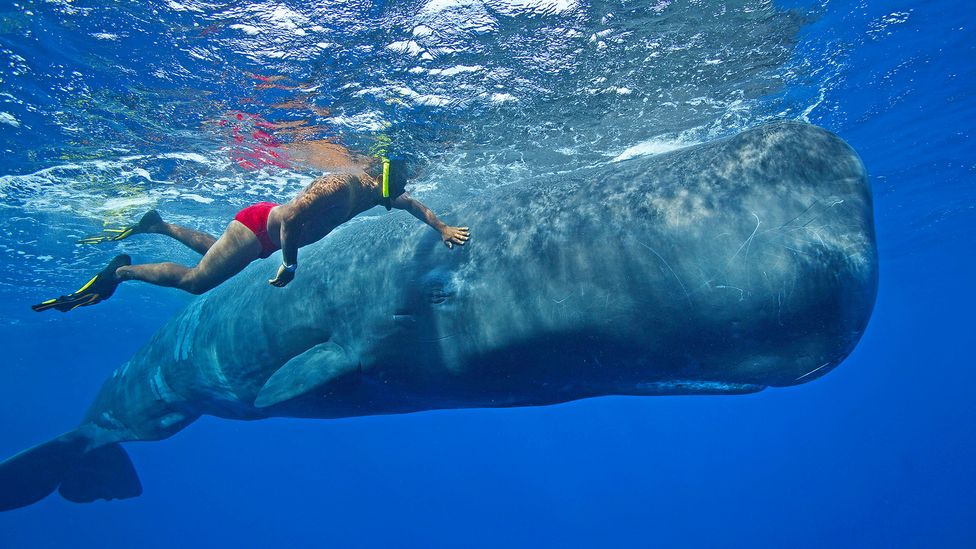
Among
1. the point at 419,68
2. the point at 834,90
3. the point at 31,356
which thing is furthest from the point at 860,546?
the point at 31,356

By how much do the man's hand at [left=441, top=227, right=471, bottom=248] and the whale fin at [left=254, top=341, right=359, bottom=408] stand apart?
149cm

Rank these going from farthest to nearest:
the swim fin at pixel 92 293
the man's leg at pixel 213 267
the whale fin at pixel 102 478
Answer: the whale fin at pixel 102 478, the man's leg at pixel 213 267, the swim fin at pixel 92 293

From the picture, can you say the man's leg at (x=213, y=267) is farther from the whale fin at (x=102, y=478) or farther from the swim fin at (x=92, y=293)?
the whale fin at (x=102, y=478)

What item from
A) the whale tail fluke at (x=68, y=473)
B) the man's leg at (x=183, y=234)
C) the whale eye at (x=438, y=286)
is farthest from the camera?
the whale tail fluke at (x=68, y=473)

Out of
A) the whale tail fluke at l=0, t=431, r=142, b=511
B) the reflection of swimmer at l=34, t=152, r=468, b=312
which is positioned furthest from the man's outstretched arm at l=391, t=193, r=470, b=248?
the whale tail fluke at l=0, t=431, r=142, b=511

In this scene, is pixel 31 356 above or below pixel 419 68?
below

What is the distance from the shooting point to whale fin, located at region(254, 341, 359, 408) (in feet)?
15.2

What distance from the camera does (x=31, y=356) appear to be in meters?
54.3

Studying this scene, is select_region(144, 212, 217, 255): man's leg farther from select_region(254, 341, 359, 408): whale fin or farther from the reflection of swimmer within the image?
select_region(254, 341, 359, 408): whale fin

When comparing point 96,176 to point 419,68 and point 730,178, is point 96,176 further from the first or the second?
point 730,178

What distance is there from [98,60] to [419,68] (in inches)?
212

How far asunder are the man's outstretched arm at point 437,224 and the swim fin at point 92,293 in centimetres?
391

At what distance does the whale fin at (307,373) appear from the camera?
4629 mm

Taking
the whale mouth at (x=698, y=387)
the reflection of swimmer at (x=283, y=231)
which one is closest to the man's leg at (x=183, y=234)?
the reflection of swimmer at (x=283, y=231)
